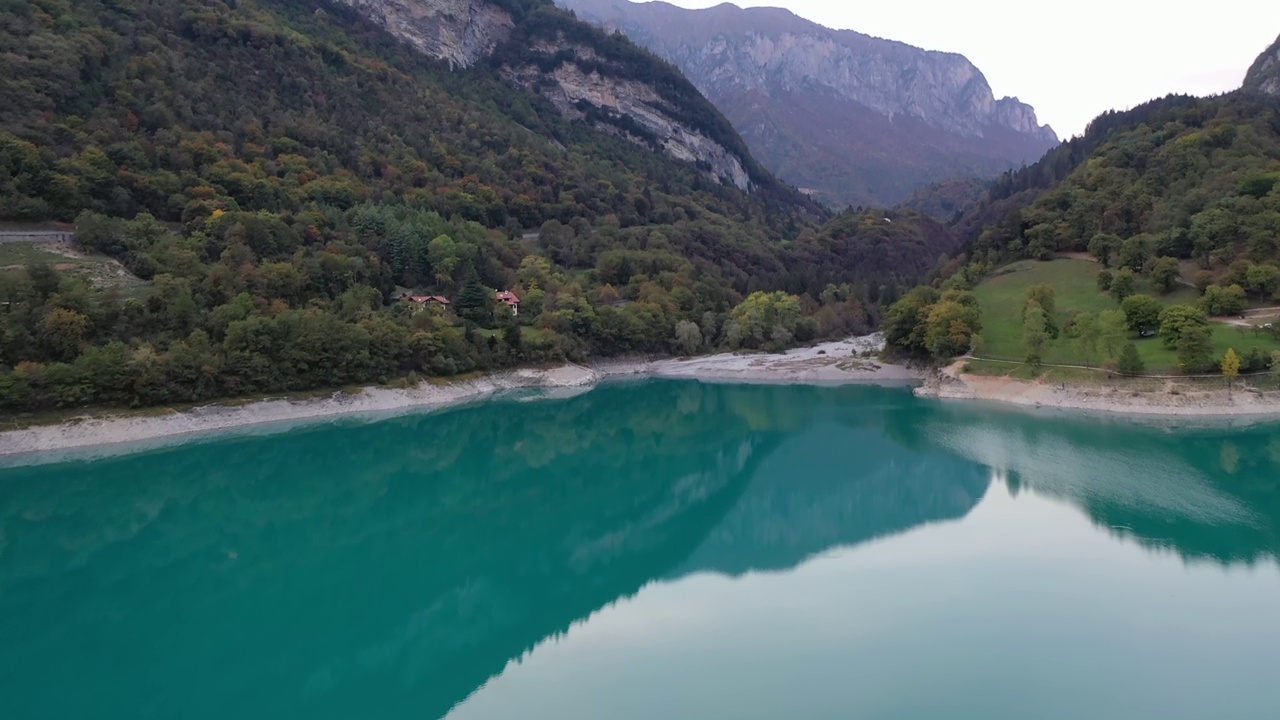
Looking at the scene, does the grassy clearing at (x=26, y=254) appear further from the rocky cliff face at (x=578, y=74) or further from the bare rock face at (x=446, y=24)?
the rocky cliff face at (x=578, y=74)

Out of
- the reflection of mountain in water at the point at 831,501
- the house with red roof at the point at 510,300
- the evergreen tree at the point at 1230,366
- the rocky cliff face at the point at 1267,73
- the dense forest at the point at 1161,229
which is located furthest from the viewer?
the rocky cliff face at the point at 1267,73

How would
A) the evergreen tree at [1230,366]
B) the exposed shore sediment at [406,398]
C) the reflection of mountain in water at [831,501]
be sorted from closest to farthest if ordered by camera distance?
the reflection of mountain in water at [831,501] → the exposed shore sediment at [406,398] → the evergreen tree at [1230,366]

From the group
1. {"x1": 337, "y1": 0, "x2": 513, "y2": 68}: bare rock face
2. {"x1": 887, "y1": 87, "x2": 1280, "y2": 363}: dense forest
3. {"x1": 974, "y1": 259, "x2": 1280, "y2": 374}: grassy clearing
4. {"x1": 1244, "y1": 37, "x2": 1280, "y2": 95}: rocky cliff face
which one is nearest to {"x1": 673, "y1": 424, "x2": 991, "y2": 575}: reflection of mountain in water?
{"x1": 974, "y1": 259, "x2": 1280, "y2": 374}: grassy clearing

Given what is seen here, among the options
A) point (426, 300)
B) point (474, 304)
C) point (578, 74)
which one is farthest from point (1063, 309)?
point (578, 74)

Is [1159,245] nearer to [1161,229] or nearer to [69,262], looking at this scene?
[1161,229]

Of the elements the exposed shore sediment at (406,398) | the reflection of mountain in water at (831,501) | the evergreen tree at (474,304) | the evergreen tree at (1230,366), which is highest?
the evergreen tree at (474,304)

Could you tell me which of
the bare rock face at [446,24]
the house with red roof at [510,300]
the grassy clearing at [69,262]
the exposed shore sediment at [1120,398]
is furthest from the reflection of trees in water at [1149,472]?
the bare rock face at [446,24]

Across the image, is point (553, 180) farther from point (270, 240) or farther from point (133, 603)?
point (133, 603)
